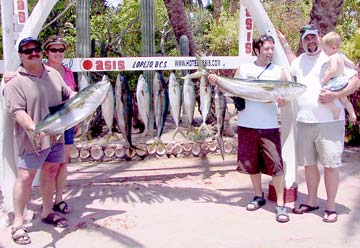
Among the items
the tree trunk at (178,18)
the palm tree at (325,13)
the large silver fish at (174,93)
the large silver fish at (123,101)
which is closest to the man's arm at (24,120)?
the large silver fish at (123,101)

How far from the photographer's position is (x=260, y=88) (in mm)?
4703

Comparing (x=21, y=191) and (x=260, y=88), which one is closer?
(x=21, y=191)

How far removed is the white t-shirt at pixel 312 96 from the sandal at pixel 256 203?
117cm

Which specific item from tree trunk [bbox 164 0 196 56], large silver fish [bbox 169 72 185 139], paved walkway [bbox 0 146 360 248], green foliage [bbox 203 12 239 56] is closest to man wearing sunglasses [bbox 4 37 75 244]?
paved walkway [bbox 0 146 360 248]

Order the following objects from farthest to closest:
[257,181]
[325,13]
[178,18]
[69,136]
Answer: [178,18], [325,13], [257,181], [69,136]

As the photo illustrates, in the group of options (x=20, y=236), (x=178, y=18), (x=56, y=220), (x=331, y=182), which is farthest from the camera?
(x=178, y=18)

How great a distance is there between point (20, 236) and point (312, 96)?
3.37 metres

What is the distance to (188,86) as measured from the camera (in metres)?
4.96

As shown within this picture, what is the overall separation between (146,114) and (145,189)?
178 cm

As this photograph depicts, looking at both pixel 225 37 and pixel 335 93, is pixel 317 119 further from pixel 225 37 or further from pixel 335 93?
pixel 225 37

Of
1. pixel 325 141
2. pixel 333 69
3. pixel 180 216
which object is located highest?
pixel 333 69

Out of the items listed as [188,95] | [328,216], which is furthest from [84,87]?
[328,216]

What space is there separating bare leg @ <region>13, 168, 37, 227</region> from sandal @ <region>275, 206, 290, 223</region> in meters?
2.71

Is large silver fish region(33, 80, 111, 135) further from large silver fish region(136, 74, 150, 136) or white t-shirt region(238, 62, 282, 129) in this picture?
white t-shirt region(238, 62, 282, 129)
